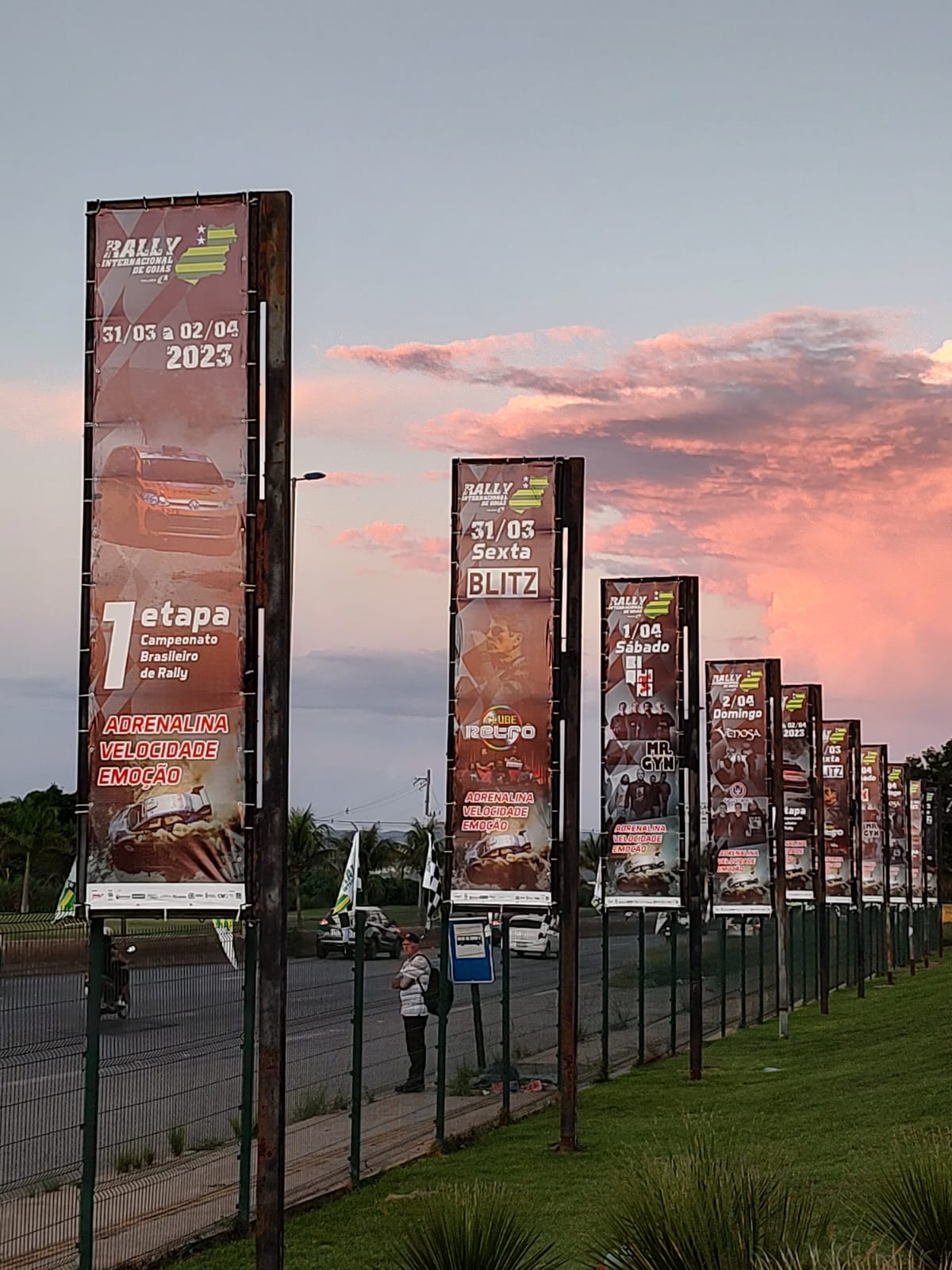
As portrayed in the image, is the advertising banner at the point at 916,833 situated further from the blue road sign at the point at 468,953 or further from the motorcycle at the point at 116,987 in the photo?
the motorcycle at the point at 116,987

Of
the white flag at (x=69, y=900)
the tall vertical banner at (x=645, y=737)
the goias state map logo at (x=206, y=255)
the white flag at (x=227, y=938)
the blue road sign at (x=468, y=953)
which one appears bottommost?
the blue road sign at (x=468, y=953)

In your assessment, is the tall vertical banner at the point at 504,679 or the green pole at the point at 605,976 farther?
the green pole at the point at 605,976

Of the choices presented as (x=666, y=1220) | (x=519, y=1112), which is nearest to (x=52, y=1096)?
(x=666, y=1220)

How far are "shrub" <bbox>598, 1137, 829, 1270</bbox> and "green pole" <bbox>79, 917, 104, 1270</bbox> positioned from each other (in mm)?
3573

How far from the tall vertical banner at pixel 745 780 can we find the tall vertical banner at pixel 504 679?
1351 centimetres

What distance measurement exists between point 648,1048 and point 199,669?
1881 centimetres

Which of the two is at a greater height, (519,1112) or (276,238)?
(276,238)

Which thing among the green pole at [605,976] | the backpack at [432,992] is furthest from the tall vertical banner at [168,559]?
the green pole at [605,976]

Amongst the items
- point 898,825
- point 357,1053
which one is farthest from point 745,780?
point 898,825

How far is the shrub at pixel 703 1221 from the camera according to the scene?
24.2 ft

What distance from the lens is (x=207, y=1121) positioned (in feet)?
45.7

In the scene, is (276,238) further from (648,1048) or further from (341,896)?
(341,896)

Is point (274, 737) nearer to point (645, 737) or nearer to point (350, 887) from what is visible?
point (645, 737)

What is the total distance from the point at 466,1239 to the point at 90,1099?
3.22 meters
